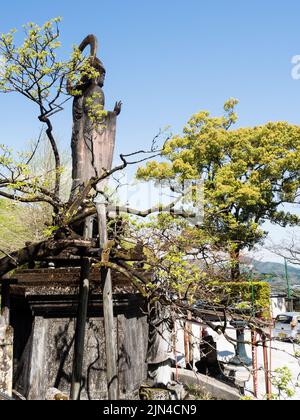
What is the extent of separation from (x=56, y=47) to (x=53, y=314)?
332 cm

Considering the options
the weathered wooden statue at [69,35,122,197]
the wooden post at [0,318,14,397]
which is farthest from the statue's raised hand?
the wooden post at [0,318,14,397]

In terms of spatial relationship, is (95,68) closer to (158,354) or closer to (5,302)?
(5,302)

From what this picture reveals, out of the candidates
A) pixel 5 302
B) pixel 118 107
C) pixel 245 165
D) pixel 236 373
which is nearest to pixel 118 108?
pixel 118 107

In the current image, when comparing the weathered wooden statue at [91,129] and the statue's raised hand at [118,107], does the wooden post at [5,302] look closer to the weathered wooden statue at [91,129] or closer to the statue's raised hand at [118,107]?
the weathered wooden statue at [91,129]

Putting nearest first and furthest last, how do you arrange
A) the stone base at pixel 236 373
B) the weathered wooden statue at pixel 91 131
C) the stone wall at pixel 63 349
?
1. the stone wall at pixel 63 349
2. the weathered wooden statue at pixel 91 131
3. the stone base at pixel 236 373

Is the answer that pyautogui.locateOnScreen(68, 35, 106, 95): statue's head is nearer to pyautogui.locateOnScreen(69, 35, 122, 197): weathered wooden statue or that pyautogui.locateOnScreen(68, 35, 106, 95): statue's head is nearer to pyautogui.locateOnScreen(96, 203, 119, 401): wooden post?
pyautogui.locateOnScreen(69, 35, 122, 197): weathered wooden statue

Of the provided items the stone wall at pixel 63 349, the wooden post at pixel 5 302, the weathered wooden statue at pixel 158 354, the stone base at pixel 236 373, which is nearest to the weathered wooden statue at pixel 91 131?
the wooden post at pixel 5 302

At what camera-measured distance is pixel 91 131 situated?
→ 229 inches

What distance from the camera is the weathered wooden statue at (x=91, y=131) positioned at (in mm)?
5762

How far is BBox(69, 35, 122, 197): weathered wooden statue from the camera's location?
227 inches

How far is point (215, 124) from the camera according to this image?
22281mm

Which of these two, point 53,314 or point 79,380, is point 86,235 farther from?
point 79,380

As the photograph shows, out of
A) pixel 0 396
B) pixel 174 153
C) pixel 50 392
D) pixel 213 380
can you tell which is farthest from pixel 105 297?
pixel 174 153

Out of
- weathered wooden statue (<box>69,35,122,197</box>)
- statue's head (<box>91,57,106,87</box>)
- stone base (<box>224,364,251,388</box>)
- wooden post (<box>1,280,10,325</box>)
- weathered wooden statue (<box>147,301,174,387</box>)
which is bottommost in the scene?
stone base (<box>224,364,251,388</box>)
